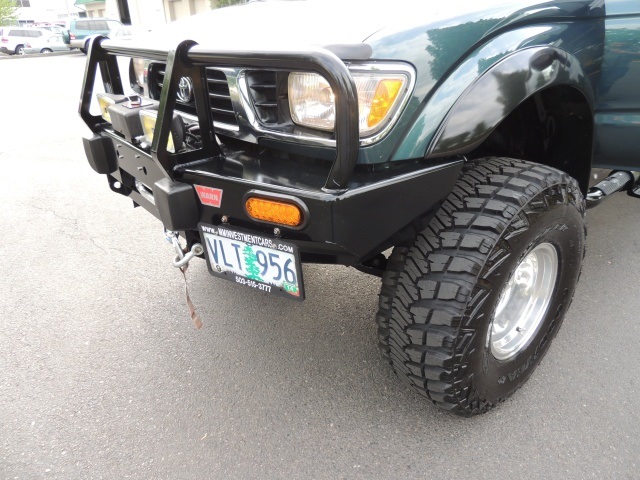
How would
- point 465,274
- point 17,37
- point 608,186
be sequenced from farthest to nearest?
point 17,37 → point 608,186 → point 465,274

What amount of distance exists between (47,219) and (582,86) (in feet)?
12.9

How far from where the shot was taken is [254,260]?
175 cm

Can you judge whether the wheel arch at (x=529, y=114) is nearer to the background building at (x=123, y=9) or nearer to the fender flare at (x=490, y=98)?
the fender flare at (x=490, y=98)

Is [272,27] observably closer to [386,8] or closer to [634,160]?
[386,8]

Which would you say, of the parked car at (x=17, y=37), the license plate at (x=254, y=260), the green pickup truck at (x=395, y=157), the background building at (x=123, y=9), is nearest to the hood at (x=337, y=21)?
the green pickup truck at (x=395, y=157)

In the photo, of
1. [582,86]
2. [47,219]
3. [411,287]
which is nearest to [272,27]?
[411,287]

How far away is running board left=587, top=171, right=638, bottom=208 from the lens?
101 inches

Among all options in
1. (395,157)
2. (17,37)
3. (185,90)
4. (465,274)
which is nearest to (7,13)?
(17,37)

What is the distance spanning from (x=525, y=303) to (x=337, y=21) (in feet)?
4.79

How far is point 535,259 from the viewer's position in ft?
7.30

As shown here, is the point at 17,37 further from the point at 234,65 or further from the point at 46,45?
the point at 234,65

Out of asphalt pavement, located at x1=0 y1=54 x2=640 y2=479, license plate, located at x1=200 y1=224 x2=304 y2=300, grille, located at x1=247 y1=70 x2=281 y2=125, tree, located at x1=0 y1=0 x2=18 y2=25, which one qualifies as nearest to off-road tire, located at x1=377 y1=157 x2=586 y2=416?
asphalt pavement, located at x1=0 y1=54 x2=640 y2=479

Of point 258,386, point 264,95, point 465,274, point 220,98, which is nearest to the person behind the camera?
point 465,274

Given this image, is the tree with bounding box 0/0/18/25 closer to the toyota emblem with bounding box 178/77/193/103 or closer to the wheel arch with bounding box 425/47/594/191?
the toyota emblem with bounding box 178/77/193/103
